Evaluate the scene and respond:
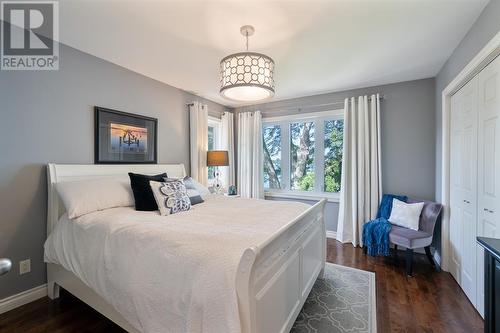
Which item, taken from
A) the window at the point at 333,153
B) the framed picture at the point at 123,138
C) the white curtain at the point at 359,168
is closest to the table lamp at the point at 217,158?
the framed picture at the point at 123,138

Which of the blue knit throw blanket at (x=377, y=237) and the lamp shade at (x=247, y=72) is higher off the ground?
the lamp shade at (x=247, y=72)

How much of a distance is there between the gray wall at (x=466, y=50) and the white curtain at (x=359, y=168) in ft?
2.26

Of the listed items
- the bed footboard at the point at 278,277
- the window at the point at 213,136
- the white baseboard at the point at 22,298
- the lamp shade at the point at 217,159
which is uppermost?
the window at the point at 213,136

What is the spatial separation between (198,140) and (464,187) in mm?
3427

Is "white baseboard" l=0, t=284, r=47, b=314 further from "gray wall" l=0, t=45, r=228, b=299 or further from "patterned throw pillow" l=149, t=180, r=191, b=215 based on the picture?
"patterned throw pillow" l=149, t=180, r=191, b=215

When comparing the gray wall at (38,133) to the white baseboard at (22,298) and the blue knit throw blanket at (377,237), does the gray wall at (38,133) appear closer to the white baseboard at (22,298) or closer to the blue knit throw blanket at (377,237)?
the white baseboard at (22,298)

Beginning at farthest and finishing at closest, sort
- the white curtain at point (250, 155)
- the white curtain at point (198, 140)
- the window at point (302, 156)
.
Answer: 1. the white curtain at point (250, 155)
2. the window at point (302, 156)
3. the white curtain at point (198, 140)

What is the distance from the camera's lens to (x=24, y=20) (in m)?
2.08

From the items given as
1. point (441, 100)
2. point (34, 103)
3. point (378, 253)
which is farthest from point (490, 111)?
point (34, 103)

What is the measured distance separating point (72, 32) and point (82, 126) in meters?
0.91

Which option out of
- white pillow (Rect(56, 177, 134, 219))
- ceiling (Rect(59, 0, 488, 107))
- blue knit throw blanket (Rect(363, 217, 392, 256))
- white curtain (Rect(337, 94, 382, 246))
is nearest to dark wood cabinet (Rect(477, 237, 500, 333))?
ceiling (Rect(59, 0, 488, 107))

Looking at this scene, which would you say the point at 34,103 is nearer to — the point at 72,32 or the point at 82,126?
the point at 82,126

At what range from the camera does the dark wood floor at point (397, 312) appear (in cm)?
187

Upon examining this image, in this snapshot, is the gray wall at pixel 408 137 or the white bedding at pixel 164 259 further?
the gray wall at pixel 408 137
